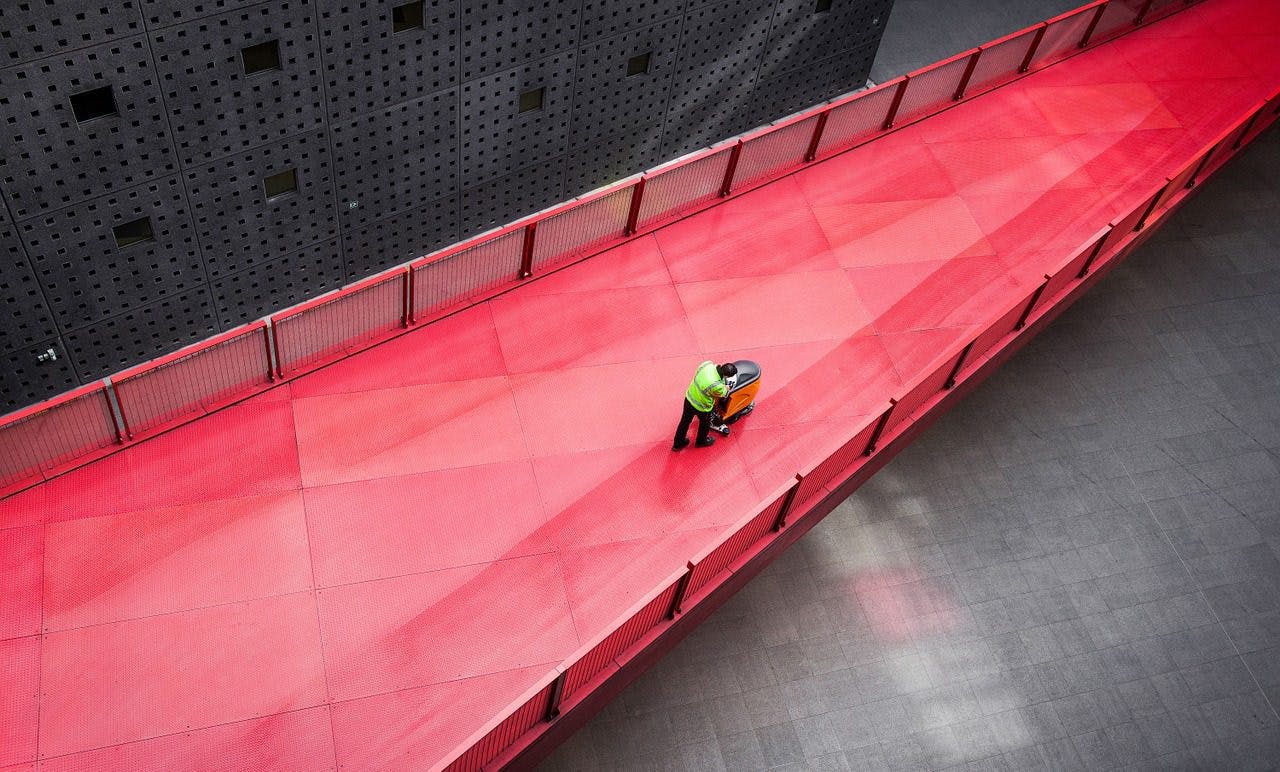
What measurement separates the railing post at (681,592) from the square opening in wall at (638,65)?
5.50m

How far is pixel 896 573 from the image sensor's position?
11750mm

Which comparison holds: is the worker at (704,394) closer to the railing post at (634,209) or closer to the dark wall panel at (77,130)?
the railing post at (634,209)

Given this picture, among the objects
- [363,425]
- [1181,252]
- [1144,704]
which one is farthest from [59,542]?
[1181,252]

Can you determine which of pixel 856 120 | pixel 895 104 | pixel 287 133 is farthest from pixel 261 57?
pixel 895 104

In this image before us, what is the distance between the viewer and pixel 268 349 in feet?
28.4

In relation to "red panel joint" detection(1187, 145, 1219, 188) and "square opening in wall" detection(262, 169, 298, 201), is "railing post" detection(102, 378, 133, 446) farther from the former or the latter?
"red panel joint" detection(1187, 145, 1219, 188)

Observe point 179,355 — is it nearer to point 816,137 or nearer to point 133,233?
point 133,233

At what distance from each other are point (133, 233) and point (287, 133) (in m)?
1.46

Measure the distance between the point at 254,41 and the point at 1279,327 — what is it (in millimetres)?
12622

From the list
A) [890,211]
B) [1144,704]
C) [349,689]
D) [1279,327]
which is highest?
[890,211]

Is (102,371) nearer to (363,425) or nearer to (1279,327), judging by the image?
(363,425)

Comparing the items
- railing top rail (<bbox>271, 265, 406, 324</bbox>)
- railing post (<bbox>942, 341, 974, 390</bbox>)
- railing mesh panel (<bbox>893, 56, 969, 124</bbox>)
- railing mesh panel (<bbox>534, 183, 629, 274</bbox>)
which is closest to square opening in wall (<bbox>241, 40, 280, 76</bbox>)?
railing top rail (<bbox>271, 265, 406, 324</bbox>)

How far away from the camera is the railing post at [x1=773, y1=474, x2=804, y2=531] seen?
858cm

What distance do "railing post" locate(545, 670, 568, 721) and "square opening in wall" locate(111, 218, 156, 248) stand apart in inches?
194
